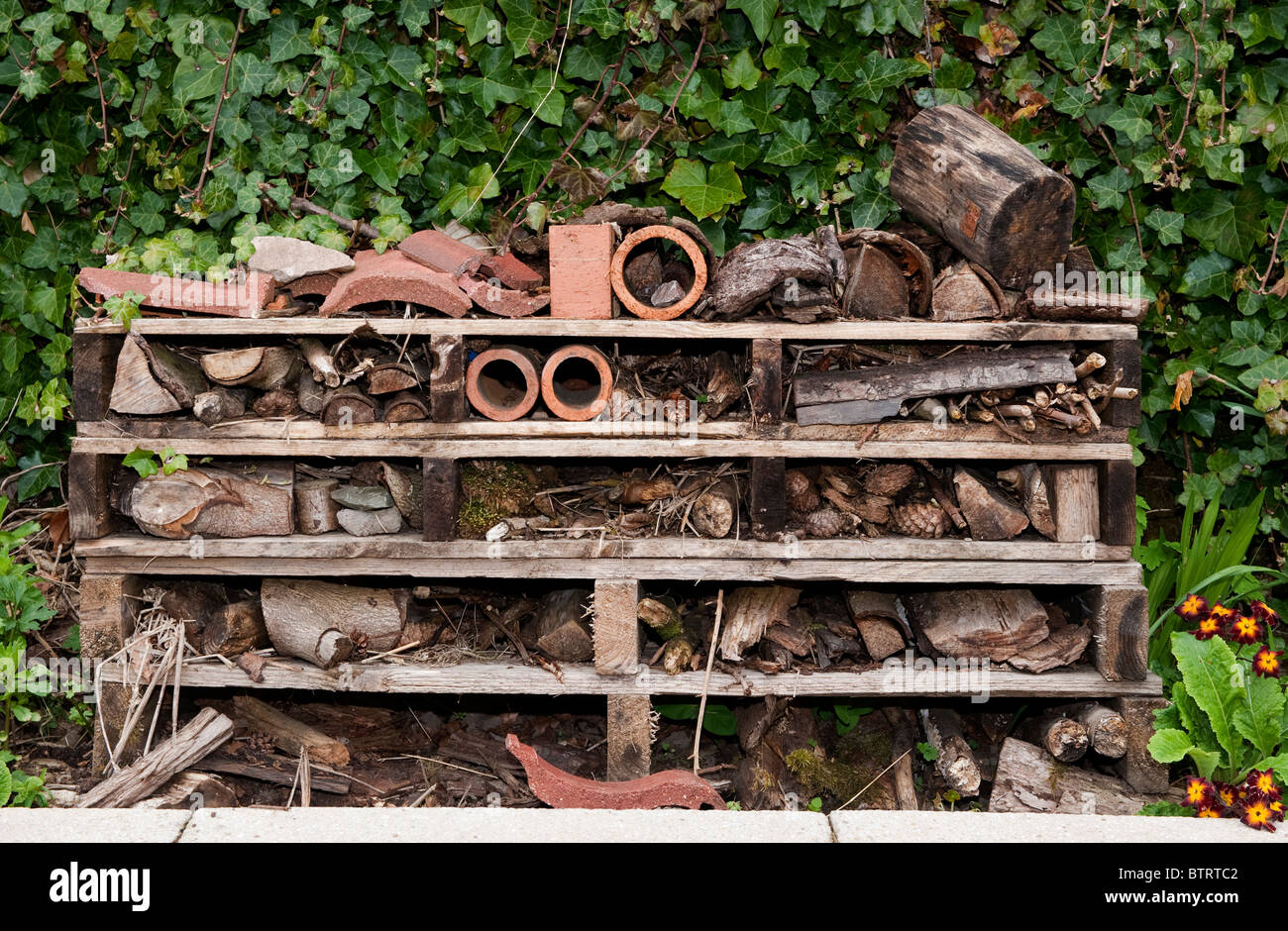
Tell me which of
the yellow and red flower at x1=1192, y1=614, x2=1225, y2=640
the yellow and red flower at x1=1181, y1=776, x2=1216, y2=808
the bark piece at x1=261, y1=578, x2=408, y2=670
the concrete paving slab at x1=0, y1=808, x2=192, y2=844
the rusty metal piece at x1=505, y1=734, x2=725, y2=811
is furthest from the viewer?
the bark piece at x1=261, y1=578, x2=408, y2=670

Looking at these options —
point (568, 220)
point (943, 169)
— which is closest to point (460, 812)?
point (568, 220)

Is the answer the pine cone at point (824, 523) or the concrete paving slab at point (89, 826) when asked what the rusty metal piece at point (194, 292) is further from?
the pine cone at point (824, 523)

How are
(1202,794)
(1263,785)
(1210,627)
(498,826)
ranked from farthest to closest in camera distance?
(1210,627) → (1202,794) → (1263,785) → (498,826)

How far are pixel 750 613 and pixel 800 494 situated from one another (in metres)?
0.48

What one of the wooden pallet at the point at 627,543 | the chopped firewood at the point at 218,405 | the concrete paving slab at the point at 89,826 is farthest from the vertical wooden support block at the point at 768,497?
the concrete paving slab at the point at 89,826

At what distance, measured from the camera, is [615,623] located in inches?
144

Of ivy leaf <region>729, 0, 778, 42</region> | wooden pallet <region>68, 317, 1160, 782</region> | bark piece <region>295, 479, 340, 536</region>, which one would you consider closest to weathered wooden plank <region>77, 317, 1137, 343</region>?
wooden pallet <region>68, 317, 1160, 782</region>

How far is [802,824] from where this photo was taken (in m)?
2.86

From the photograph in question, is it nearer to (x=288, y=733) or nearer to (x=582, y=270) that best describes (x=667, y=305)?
(x=582, y=270)

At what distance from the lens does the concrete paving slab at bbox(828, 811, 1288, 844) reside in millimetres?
2762

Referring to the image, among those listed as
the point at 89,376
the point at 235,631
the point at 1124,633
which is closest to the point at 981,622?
the point at 1124,633

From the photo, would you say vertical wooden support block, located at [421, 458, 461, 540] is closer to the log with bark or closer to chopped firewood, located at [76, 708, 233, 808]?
→ the log with bark

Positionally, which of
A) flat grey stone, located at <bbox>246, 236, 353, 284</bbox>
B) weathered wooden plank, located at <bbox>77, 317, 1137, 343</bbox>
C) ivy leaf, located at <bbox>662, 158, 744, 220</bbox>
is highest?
ivy leaf, located at <bbox>662, 158, 744, 220</bbox>

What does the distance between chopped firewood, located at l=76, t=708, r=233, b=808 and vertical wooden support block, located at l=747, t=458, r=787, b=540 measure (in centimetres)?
209
